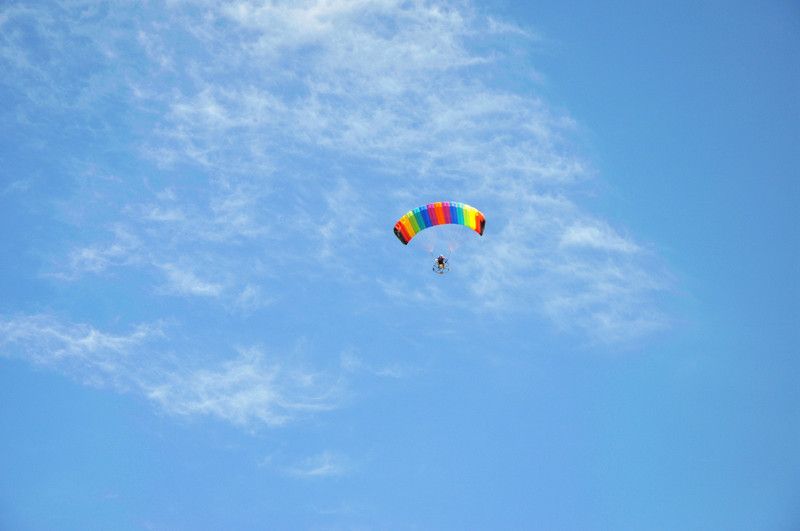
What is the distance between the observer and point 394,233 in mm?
58031

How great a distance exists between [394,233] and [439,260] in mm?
3179

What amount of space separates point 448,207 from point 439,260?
15.1 feet

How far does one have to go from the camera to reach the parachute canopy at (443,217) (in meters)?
55.5

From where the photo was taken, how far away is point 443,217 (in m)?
56.0

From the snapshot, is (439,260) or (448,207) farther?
(439,260)

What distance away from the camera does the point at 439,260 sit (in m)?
Result: 59.1

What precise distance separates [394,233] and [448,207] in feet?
13.5

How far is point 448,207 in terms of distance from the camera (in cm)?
5547

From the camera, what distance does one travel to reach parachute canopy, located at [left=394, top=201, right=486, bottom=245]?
182ft
